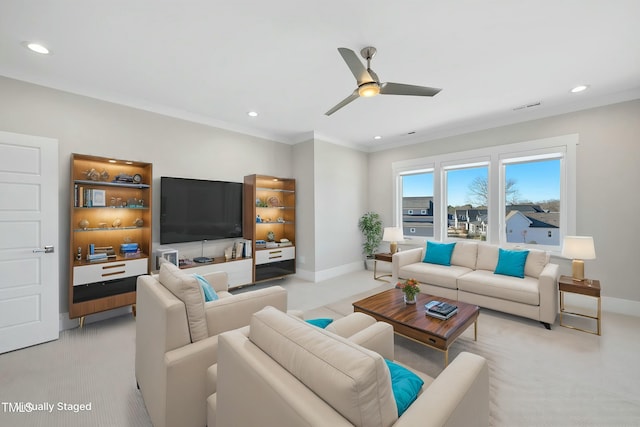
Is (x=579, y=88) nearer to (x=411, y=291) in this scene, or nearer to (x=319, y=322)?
(x=411, y=291)

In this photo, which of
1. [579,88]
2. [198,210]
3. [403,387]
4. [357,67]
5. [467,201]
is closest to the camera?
[403,387]

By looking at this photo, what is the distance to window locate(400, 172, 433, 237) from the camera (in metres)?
5.54

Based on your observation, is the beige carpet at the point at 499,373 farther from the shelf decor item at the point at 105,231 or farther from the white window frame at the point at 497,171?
the white window frame at the point at 497,171

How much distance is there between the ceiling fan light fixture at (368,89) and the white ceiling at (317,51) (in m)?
0.44

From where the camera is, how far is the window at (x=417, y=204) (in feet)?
18.2

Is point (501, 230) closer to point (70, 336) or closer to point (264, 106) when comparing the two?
point (264, 106)

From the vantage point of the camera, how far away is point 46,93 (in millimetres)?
3031

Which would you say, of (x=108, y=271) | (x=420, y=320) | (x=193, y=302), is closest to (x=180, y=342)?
(x=193, y=302)

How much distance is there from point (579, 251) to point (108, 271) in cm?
553

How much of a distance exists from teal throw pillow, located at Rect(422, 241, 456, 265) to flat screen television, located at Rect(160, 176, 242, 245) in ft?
10.6

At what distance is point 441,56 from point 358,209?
3.80m

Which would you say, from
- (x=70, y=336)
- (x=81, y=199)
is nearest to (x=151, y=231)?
(x=81, y=199)

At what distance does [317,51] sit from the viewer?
258 centimetres

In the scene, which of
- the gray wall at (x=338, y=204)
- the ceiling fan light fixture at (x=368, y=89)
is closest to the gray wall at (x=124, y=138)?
the gray wall at (x=338, y=204)
